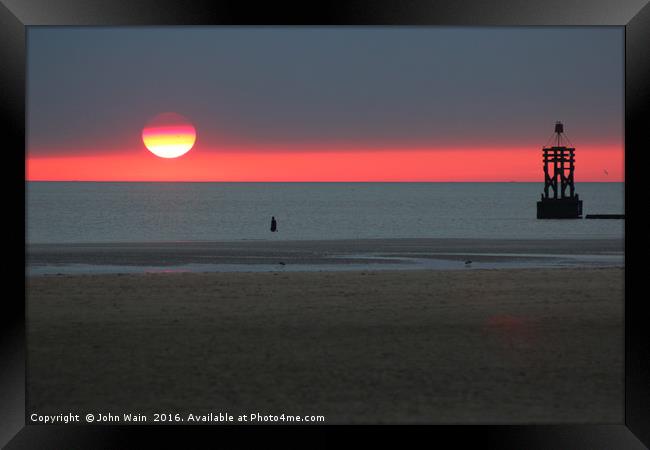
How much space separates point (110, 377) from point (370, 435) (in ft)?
16.6

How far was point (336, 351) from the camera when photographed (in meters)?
13.0

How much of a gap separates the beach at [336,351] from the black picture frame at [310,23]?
202 centimetres

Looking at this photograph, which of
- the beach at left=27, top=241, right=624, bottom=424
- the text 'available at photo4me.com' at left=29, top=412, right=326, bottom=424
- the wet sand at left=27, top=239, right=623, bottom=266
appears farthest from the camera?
the wet sand at left=27, top=239, right=623, bottom=266

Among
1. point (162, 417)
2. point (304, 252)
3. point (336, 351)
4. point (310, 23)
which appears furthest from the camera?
point (304, 252)

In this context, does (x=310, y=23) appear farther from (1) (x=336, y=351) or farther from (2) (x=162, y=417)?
(1) (x=336, y=351)

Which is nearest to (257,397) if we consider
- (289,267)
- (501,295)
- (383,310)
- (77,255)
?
(383,310)

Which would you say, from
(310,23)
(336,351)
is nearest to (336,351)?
(336,351)

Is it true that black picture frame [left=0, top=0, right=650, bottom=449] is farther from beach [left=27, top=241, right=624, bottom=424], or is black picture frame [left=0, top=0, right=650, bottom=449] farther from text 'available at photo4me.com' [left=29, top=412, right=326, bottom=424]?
beach [left=27, top=241, right=624, bottom=424]

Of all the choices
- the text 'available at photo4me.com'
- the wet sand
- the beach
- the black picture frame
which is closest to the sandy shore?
the beach

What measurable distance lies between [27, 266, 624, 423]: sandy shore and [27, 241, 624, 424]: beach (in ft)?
0.11

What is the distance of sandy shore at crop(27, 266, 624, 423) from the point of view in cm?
992

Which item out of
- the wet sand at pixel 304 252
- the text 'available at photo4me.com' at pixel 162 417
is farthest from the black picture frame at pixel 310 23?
the wet sand at pixel 304 252

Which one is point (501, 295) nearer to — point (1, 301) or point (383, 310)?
point (383, 310)

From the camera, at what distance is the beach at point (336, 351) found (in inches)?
390
